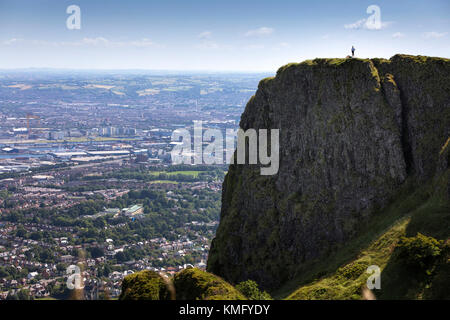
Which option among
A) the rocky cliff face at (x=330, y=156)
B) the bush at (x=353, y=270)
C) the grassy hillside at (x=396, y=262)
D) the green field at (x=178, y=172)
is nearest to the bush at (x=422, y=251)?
the grassy hillside at (x=396, y=262)

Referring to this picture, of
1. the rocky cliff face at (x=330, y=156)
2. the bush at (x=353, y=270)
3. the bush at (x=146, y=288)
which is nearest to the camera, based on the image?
the bush at (x=146, y=288)

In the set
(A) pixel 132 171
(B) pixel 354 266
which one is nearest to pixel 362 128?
(B) pixel 354 266

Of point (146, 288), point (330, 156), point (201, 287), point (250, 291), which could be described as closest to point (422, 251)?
point (250, 291)

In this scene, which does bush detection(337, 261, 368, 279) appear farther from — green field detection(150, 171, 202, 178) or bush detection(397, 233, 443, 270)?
green field detection(150, 171, 202, 178)

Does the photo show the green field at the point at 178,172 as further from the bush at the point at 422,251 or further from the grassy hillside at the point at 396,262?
the bush at the point at 422,251

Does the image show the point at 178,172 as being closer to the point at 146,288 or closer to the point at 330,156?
the point at 330,156
